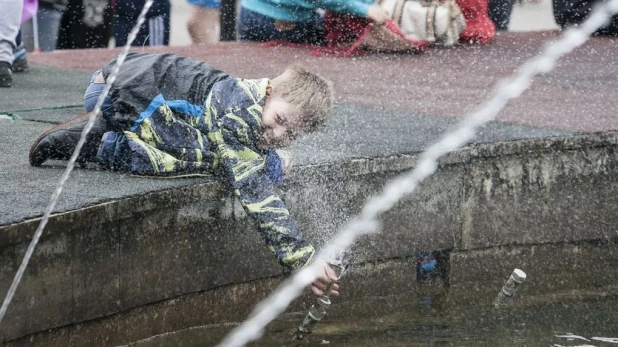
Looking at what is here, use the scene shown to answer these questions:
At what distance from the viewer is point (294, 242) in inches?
147

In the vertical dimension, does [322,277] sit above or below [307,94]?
below

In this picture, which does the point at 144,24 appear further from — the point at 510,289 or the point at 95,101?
the point at 510,289

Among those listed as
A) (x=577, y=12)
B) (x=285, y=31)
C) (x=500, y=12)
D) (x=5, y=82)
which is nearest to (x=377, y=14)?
→ (x=285, y=31)

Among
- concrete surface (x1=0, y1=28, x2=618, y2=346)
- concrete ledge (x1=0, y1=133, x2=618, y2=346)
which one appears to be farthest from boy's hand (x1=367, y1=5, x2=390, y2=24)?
concrete ledge (x1=0, y1=133, x2=618, y2=346)

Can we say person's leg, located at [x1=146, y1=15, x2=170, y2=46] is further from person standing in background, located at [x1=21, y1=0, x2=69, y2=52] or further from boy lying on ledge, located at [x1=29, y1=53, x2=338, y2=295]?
boy lying on ledge, located at [x1=29, y1=53, x2=338, y2=295]

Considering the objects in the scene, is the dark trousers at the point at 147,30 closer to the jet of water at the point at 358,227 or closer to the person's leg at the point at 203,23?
the person's leg at the point at 203,23

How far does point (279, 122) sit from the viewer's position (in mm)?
3736

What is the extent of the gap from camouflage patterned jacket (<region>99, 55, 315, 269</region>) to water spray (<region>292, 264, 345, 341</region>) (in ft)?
0.40

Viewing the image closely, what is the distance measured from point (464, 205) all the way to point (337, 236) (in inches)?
22.9

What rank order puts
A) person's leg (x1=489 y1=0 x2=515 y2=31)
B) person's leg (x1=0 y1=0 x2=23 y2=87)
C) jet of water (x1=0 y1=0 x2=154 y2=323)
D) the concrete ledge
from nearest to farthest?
jet of water (x1=0 y1=0 x2=154 y2=323)
the concrete ledge
person's leg (x1=0 y1=0 x2=23 y2=87)
person's leg (x1=489 y1=0 x2=515 y2=31)

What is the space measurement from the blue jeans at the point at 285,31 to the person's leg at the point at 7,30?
2.52 m

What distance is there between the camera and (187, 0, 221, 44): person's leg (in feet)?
28.1

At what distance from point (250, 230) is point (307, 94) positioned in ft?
1.88

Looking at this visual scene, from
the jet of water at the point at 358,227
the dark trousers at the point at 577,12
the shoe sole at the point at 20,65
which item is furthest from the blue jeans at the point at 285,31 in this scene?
the jet of water at the point at 358,227
